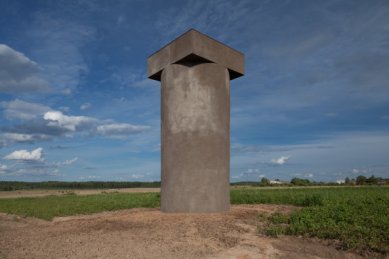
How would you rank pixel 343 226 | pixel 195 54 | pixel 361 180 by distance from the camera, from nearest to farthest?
pixel 343 226 < pixel 195 54 < pixel 361 180

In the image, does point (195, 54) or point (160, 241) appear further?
point (195, 54)

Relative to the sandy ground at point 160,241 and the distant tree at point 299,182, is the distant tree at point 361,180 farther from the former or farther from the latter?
the sandy ground at point 160,241

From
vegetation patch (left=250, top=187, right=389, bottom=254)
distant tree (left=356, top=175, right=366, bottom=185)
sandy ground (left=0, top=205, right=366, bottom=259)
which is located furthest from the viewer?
distant tree (left=356, top=175, right=366, bottom=185)

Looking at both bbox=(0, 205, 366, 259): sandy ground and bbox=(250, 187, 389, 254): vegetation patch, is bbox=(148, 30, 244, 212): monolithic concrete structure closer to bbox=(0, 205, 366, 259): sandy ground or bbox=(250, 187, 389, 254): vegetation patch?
bbox=(0, 205, 366, 259): sandy ground

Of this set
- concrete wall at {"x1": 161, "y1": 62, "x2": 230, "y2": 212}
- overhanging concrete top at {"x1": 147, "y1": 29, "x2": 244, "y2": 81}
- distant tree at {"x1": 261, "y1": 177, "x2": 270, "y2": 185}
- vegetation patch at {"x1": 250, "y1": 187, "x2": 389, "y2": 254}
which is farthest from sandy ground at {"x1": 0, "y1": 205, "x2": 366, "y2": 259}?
distant tree at {"x1": 261, "y1": 177, "x2": 270, "y2": 185}

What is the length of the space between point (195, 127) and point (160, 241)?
422 cm

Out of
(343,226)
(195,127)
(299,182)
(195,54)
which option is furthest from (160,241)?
(299,182)

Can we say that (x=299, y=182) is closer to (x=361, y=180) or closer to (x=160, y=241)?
(x=361, y=180)

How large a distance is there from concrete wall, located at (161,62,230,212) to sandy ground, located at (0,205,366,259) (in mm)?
1198

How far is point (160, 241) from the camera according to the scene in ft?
21.5

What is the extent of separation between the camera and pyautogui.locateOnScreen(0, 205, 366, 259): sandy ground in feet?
19.1

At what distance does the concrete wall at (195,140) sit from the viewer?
10.0 meters

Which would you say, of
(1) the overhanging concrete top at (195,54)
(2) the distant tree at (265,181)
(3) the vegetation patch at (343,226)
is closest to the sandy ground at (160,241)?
(3) the vegetation patch at (343,226)

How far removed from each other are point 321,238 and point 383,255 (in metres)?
1.25
